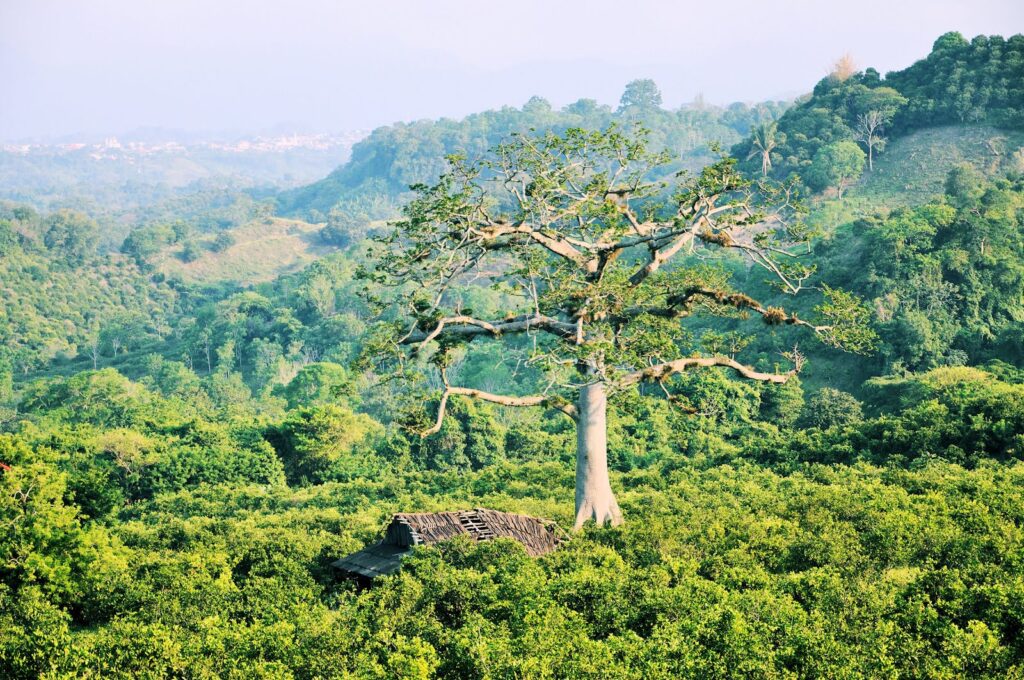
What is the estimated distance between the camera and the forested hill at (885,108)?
151 ft

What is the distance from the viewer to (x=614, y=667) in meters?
8.68

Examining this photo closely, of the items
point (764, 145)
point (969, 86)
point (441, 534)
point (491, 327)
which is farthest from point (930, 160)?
point (441, 534)

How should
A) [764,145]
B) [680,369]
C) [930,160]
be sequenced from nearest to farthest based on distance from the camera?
1. [680,369]
2. [930,160]
3. [764,145]

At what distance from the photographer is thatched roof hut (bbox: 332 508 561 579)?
13719 mm

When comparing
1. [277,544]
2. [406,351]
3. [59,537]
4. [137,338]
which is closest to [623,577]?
[406,351]

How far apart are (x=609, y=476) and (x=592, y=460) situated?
6.56m

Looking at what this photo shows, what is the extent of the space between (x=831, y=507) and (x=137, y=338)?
55473 millimetres

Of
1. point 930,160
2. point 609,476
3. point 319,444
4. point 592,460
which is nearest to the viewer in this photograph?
point 592,460

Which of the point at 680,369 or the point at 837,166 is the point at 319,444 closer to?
the point at 680,369

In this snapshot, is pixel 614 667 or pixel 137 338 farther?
pixel 137 338

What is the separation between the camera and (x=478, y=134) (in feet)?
405

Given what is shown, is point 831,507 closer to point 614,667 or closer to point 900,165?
point 614,667

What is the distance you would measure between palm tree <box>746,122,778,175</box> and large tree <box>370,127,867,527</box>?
38.6m

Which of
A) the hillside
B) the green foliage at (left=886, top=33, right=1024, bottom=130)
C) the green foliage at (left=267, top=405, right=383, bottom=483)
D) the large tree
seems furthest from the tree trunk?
the green foliage at (left=886, top=33, right=1024, bottom=130)
